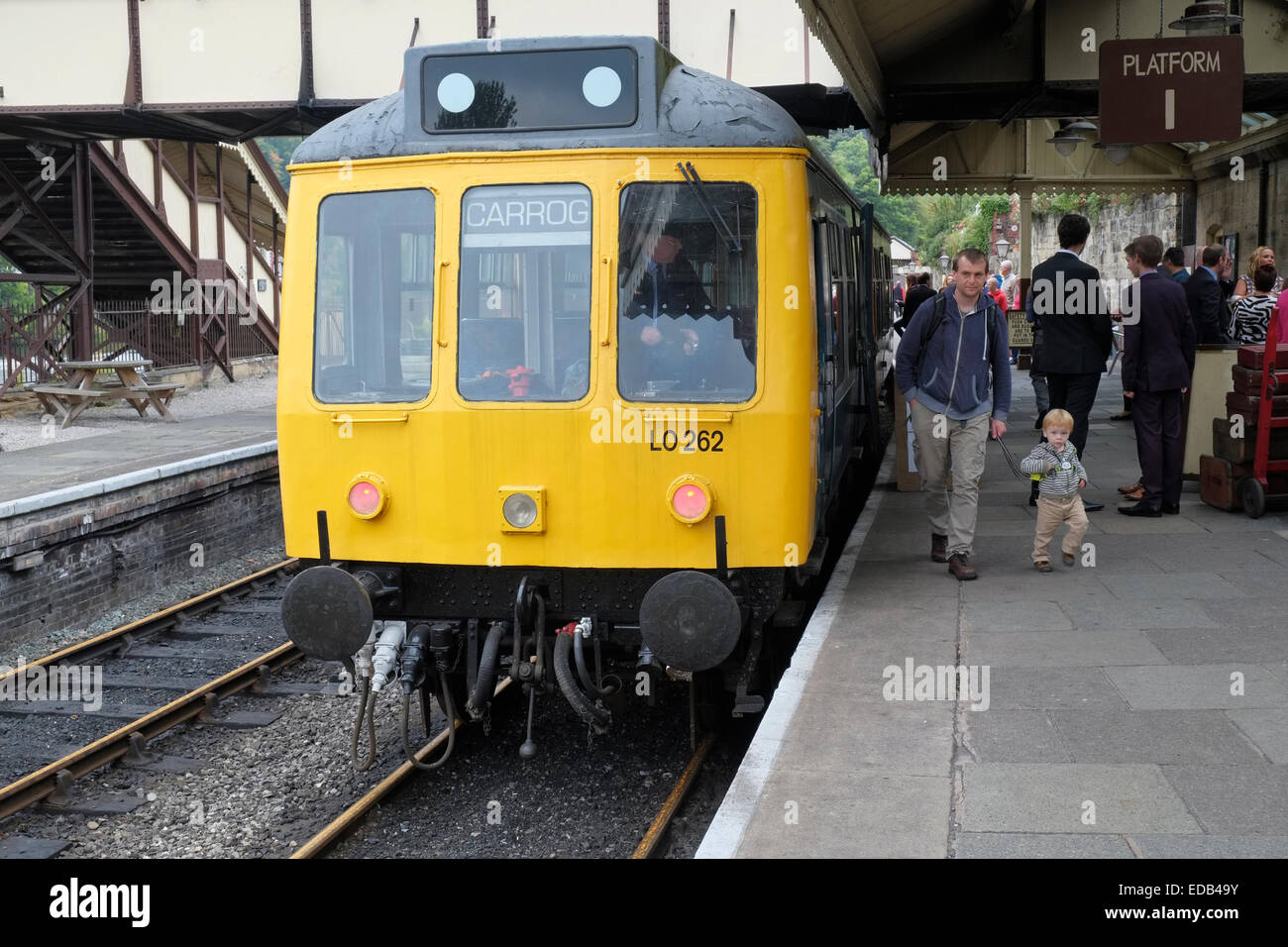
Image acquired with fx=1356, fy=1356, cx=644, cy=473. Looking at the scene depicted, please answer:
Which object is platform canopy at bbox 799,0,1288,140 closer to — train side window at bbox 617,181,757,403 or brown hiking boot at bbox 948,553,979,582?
brown hiking boot at bbox 948,553,979,582

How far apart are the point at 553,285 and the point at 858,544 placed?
3.77 meters

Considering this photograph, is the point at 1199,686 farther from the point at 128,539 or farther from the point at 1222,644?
the point at 128,539

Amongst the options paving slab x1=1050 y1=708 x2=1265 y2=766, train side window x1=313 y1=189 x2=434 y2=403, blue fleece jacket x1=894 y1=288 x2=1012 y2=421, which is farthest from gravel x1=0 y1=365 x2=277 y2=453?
paving slab x1=1050 y1=708 x2=1265 y2=766

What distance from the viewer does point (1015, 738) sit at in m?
5.11

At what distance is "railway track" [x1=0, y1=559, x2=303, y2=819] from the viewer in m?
6.87

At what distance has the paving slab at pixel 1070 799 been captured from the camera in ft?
14.0

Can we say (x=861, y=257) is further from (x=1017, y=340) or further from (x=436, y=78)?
(x=1017, y=340)

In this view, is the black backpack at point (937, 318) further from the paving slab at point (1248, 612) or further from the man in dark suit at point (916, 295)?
the man in dark suit at point (916, 295)

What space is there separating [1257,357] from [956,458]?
2.84m

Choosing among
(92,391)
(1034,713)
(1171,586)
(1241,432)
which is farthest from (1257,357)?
(92,391)

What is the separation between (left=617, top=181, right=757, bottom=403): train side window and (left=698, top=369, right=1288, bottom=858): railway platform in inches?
54.6

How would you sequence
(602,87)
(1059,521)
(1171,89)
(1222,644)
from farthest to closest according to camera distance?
1. (1171,89)
2. (1059,521)
3. (1222,644)
4. (602,87)

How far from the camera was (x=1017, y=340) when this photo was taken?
19.9 m
